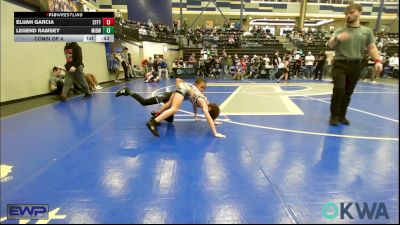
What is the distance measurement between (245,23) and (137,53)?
18784mm

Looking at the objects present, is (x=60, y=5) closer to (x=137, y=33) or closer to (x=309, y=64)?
(x=137, y=33)

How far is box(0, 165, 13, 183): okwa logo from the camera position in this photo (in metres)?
2.49

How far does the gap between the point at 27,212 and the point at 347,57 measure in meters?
4.61

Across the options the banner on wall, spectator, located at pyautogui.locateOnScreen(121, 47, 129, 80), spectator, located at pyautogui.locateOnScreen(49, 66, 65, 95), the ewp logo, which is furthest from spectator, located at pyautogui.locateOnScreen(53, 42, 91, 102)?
spectator, located at pyautogui.locateOnScreen(121, 47, 129, 80)

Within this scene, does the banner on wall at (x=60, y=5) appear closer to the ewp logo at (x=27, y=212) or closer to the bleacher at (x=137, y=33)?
the bleacher at (x=137, y=33)

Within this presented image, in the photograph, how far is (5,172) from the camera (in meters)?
2.66

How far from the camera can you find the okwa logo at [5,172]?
8.16 feet

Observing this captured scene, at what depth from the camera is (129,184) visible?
8.00 feet

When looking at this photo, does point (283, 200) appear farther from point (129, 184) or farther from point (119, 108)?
point (119, 108)

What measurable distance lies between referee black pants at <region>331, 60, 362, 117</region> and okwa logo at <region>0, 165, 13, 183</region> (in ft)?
15.0

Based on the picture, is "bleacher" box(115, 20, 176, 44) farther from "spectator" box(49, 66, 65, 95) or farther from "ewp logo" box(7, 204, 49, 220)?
"ewp logo" box(7, 204, 49, 220)

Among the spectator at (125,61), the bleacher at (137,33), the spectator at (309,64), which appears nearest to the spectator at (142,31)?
the bleacher at (137,33)
